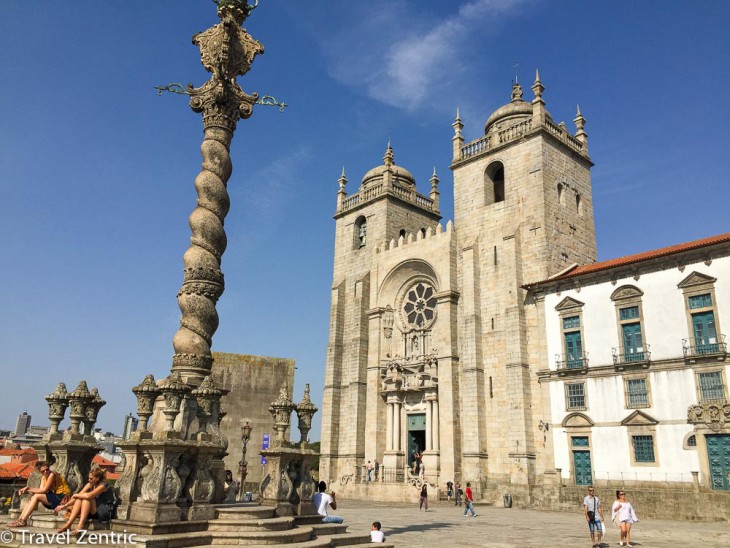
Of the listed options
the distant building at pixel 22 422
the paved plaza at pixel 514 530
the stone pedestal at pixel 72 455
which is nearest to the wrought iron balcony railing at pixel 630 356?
the paved plaza at pixel 514 530

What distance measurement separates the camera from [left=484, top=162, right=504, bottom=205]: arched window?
104 ft

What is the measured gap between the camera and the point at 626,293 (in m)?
24.3

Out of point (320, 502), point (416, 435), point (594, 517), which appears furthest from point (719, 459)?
point (320, 502)

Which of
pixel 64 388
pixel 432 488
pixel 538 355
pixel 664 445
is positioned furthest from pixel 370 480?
pixel 64 388

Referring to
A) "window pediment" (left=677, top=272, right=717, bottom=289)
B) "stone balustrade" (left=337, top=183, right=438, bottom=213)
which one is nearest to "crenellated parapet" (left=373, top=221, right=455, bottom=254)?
"stone balustrade" (left=337, top=183, right=438, bottom=213)

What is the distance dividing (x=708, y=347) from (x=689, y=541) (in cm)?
944

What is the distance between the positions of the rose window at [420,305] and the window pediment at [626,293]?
10299 mm

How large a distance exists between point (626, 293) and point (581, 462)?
24.2 ft

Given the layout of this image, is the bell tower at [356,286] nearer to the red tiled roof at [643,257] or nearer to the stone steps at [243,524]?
the red tiled roof at [643,257]

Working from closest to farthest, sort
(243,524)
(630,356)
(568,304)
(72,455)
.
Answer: (243,524) → (72,455) → (630,356) → (568,304)

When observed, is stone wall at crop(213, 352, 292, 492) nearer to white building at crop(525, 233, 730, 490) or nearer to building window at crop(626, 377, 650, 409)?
white building at crop(525, 233, 730, 490)

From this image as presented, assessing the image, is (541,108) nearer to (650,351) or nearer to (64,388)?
(650,351)

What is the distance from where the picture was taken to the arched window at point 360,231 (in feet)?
124

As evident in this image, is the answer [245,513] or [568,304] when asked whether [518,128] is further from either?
[245,513]
